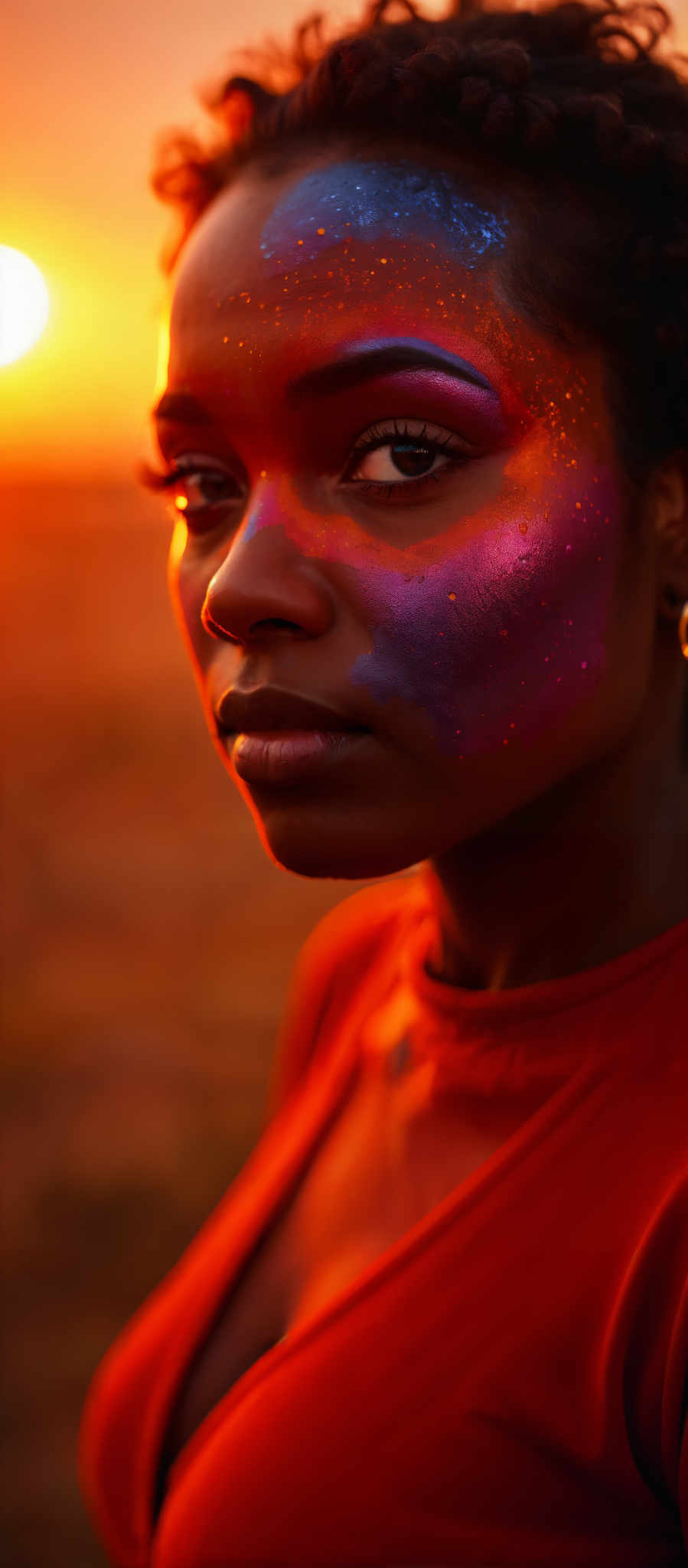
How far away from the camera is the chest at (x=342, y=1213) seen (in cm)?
82

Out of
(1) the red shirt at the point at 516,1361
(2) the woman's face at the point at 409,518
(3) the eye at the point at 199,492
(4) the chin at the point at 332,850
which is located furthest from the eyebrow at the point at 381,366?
(1) the red shirt at the point at 516,1361

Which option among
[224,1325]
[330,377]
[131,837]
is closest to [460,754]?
[330,377]

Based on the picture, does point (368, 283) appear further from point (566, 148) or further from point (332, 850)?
point (332, 850)

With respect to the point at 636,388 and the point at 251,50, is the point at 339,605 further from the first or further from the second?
the point at 251,50

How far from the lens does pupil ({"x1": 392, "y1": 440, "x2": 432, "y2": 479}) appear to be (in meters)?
0.72

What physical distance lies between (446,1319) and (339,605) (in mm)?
449

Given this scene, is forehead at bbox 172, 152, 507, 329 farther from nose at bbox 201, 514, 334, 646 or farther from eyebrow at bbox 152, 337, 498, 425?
nose at bbox 201, 514, 334, 646

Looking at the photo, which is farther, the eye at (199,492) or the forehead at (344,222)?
the eye at (199,492)

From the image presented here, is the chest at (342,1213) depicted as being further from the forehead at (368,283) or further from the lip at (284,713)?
the forehead at (368,283)

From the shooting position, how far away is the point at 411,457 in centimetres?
72


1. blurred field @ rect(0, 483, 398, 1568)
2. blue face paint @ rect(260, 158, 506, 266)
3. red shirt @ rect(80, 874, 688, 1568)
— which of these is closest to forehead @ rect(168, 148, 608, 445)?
blue face paint @ rect(260, 158, 506, 266)

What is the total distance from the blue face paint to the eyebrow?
7cm

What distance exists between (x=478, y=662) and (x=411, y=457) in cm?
14

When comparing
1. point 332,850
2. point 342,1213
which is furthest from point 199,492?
point 342,1213
